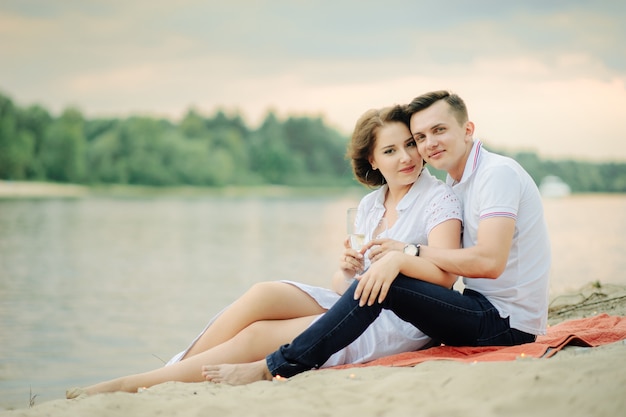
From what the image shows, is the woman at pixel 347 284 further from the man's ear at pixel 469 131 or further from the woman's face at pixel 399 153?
the man's ear at pixel 469 131

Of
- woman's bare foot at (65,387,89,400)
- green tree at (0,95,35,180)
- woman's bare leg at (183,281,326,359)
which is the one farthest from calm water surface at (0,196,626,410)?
green tree at (0,95,35,180)

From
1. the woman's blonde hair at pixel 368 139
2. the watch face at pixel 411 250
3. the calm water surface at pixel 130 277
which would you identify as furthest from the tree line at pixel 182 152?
the watch face at pixel 411 250

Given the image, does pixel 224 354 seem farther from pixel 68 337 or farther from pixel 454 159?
pixel 68 337

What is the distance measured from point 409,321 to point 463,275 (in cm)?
40

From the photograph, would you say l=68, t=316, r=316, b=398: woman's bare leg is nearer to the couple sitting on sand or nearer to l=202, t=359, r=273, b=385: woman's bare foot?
the couple sitting on sand

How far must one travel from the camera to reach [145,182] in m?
63.8

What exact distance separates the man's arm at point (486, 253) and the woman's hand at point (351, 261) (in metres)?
0.53

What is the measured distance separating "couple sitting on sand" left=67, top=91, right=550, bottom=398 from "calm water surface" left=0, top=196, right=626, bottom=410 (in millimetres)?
3049

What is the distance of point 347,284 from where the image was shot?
4.21 m

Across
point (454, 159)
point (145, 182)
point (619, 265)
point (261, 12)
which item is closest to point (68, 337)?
point (454, 159)

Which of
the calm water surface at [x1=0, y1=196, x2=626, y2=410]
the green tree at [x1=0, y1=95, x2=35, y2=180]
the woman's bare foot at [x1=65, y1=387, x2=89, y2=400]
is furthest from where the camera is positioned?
the green tree at [x1=0, y1=95, x2=35, y2=180]

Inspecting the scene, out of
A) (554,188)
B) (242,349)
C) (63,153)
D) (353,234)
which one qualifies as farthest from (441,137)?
(554,188)

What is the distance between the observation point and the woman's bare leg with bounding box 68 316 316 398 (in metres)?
4.04

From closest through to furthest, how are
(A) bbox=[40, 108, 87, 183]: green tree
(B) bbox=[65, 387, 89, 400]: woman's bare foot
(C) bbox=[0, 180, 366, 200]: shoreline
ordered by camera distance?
1. (B) bbox=[65, 387, 89, 400]: woman's bare foot
2. (C) bbox=[0, 180, 366, 200]: shoreline
3. (A) bbox=[40, 108, 87, 183]: green tree
